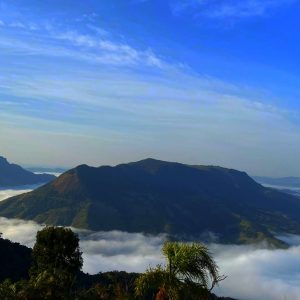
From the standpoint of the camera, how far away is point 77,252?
7444 cm

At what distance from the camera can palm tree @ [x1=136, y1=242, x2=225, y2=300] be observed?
44.4 feet

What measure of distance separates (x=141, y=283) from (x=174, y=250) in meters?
1.34

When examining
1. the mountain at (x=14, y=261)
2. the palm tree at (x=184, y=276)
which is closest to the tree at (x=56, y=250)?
the palm tree at (x=184, y=276)

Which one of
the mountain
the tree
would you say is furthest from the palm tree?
the mountain

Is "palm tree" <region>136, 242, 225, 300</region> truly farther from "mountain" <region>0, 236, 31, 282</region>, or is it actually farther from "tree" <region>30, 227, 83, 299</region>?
"mountain" <region>0, 236, 31, 282</region>

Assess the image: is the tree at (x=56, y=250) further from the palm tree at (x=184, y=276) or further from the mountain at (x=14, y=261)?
the mountain at (x=14, y=261)

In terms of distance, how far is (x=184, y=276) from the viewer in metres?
13.8

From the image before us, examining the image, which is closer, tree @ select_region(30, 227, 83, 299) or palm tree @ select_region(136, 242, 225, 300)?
palm tree @ select_region(136, 242, 225, 300)

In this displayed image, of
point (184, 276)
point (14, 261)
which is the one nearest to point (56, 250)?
point (184, 276)

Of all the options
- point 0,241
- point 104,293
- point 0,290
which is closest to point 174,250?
point 104,293

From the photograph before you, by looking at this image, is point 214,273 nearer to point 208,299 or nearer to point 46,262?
point 208,299

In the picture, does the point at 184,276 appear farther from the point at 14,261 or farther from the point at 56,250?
the point at 14,261

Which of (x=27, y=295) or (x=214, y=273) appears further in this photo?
(x=27, y=295)

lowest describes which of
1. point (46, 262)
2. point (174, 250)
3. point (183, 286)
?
point (46, 262)
